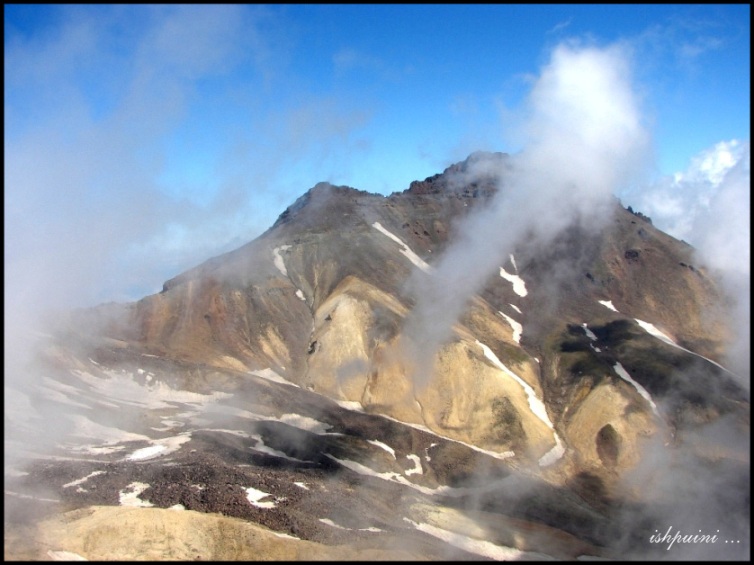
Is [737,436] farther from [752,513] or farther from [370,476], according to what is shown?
[370,476]

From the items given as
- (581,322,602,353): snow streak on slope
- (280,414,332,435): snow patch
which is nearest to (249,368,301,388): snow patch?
(280,414,332,435): snow patch

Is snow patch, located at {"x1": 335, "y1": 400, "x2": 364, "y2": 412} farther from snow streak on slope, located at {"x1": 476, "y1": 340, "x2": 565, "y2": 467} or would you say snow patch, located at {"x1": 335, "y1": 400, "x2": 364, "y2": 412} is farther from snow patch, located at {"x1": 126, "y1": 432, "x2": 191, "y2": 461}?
snow patch, located at {"x1": 126, "y1": 432, "x2": 191, "y2": 461}

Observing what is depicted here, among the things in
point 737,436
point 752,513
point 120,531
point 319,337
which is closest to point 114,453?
point 120,531

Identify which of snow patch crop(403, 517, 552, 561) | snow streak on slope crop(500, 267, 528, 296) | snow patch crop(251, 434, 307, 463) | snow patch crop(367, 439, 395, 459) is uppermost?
snow streak on slope crop(500, 267, 528, 296)

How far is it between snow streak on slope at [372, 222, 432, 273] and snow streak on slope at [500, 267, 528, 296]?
22.2 m

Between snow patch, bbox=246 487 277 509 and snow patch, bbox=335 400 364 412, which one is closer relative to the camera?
snow patch, bbox=246 487 277 509

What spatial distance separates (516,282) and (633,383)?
57.6m

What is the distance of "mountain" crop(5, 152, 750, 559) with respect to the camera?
181 ft

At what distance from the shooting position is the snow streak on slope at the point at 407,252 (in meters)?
156

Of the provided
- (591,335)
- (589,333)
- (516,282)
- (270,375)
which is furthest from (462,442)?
(516,282)

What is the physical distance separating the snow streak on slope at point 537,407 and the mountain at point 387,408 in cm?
47

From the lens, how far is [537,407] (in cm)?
10519

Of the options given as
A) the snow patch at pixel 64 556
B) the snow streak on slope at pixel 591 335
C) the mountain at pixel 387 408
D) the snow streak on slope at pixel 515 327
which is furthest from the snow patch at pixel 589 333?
the snow patch at pixel 64 556

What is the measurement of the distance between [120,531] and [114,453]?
25917mm
